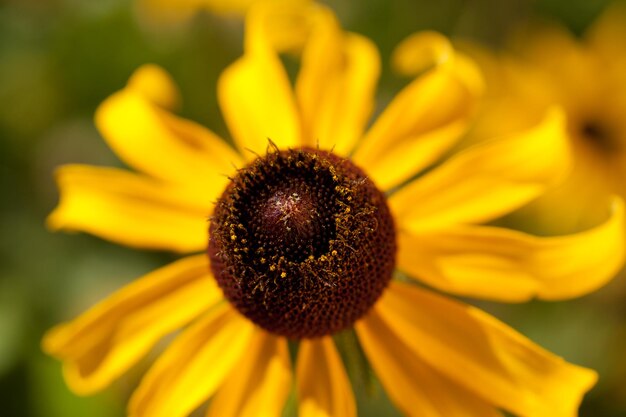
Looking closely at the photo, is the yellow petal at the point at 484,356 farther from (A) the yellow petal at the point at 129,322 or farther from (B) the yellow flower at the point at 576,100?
(B) the yellow flower at the point at 576,100

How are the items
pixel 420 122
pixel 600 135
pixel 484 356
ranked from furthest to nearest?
1. pixel 600 135
2. pixel 420 122
3. pixel 484 356

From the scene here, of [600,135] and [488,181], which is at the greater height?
[488,181]

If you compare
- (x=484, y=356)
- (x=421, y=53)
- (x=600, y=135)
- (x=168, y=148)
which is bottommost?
(x=600, y=135)

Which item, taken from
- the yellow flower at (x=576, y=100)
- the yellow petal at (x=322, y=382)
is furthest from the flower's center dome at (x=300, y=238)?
the yellow flower at (x=576, y=100)

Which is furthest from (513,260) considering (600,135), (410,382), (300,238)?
(600,135)

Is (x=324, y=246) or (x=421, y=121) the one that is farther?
(x=421, y=121)

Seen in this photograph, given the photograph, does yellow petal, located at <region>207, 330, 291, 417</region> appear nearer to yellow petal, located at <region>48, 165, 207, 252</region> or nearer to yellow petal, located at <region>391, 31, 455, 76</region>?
yellow petal, located at <region>48, 165, 207, 252</region>

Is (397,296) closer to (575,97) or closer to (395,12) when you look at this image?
(575,97)

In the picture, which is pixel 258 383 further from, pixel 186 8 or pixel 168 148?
pixel 186 8
